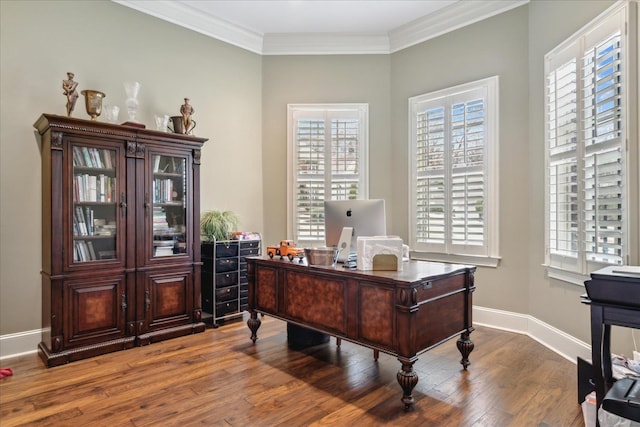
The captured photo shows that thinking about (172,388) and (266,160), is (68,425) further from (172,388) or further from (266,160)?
(266,160)

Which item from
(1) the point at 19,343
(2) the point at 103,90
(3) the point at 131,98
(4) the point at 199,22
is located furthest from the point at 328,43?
(1) the point at 19,343

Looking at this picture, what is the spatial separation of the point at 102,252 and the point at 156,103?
5.68ft

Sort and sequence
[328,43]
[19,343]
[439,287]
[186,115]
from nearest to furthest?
[439,287]
[19,343]
[186,115]
[328,43]

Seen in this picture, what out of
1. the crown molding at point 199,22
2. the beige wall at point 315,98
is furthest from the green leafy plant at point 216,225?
the crown molding at point 199,22

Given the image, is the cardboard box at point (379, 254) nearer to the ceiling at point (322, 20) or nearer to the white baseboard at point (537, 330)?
the white baseboard at point (537, 330)

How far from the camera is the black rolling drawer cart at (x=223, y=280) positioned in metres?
4.04

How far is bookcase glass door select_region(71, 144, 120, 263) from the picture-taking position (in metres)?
3.21

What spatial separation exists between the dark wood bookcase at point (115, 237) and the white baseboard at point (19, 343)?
0.08 metres

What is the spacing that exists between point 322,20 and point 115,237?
3401mm

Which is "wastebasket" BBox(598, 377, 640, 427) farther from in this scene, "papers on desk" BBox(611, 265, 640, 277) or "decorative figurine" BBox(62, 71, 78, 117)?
"decorative figurine" BBox(62, 71, 78, 117)

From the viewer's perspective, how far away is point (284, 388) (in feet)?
8.48

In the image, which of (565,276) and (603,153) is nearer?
(603,153)

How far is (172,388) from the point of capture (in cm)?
261

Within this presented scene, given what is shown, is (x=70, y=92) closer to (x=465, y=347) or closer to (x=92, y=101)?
(x=92, y=101)
